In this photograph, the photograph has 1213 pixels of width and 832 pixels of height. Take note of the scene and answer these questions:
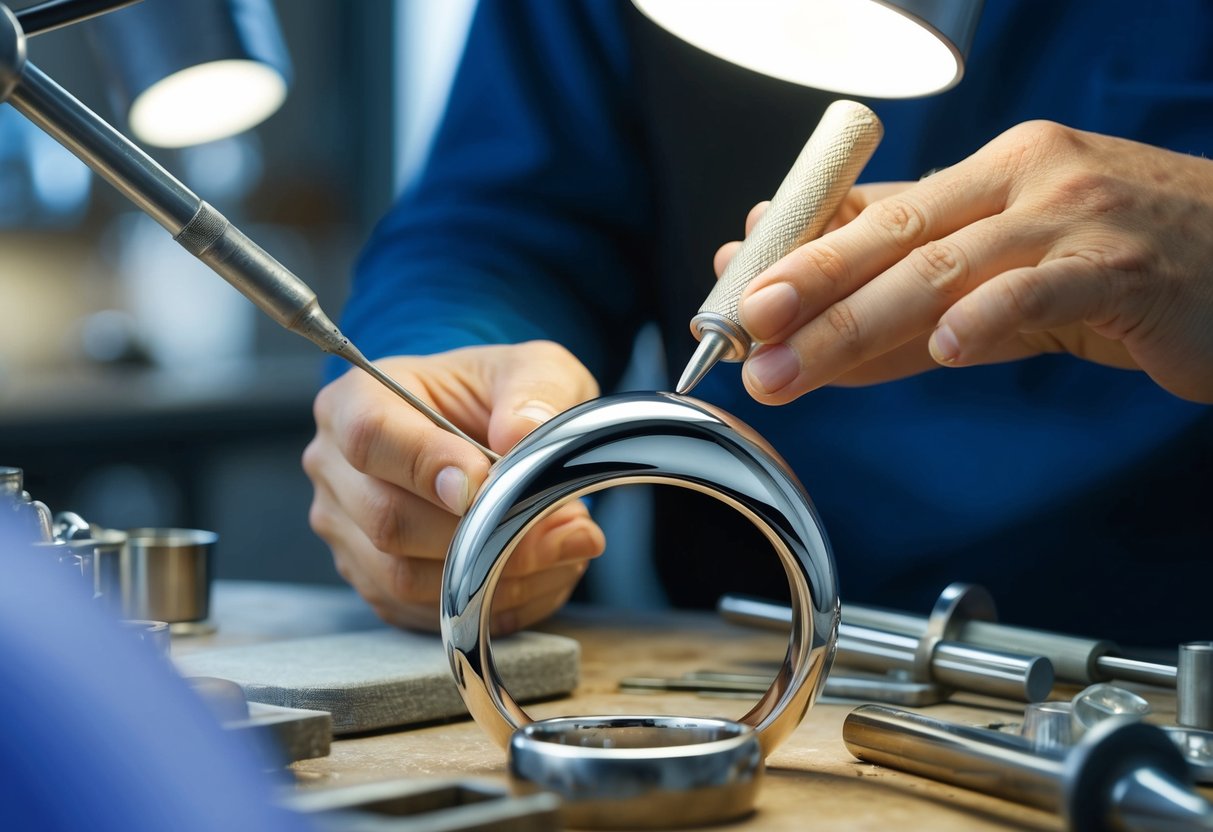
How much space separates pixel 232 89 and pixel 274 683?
0.49m

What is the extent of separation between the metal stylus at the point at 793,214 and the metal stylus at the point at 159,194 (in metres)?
0.17

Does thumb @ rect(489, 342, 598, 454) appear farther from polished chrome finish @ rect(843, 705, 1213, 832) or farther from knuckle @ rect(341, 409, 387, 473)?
polished chrome finish @ rect(843, 705, 1213, 832)

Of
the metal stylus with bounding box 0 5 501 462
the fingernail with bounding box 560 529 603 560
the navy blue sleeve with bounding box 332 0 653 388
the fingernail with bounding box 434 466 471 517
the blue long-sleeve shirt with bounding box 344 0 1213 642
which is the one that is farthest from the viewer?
the navy blue sleeve with bounding box 332 0 653 388

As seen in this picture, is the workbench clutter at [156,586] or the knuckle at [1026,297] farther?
the knuckle at [1026,297]

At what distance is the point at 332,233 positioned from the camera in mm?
3932

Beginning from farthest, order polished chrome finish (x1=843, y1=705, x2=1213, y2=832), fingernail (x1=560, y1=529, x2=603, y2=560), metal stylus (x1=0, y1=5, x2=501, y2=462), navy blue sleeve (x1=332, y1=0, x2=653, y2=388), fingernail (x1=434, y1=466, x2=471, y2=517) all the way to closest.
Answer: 1. navy blue sleeve (x1=332, y1=0, x2=653, y2=388)
2. fingernail (x1=560, y1=529, x2=603, y2=560)
3. fingernail (x1=434, y1=466, x2=471, y2=517)
4. metal stylus (x1=0, y1=5, x2=501, y2=462)
5. polished chrome finish (x1=843, y1=705, x2=1213, y2=832)

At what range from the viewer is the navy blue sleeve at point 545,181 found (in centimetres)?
123

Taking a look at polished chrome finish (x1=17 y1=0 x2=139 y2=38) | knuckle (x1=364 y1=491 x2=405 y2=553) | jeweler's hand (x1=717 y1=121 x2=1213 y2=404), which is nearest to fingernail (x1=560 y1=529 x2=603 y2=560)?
knuckle (x1=364 y1=491 x2=405 y2=553)

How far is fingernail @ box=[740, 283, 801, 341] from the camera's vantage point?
0.61 meters

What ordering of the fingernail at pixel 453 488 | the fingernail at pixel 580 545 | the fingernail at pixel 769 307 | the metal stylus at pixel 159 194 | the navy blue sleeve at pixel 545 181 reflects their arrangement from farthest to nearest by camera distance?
the navy blue sleeve at pixel 545 181 → the fingernail at pixel 580 545 → the fingernail at pixel 453 488 → the fingernail at pixel 769 307 → the metal stylus at pixel 159 194

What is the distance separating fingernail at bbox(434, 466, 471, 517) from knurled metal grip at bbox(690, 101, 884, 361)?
16 cm

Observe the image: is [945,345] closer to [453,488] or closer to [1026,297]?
[1026,297]

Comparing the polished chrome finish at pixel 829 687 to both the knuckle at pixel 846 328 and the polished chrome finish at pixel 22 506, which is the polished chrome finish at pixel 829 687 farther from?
the polished chrome finish at pixel 22 506

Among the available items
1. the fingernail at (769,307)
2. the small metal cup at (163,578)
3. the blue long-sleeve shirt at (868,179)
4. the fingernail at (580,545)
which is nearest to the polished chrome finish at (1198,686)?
the fingernail at (769,307)
